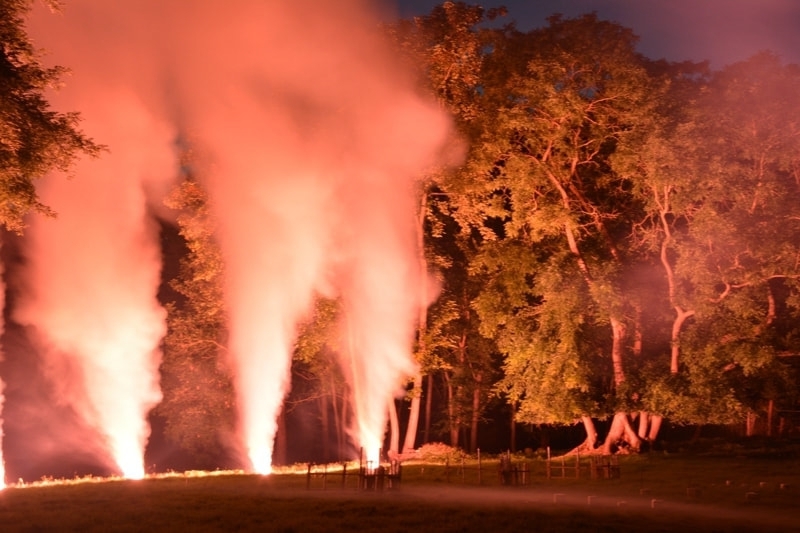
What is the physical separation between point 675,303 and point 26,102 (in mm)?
22163

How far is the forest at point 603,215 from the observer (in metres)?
27.6

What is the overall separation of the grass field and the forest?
4.57m

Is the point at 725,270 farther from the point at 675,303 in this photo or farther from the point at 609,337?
the point at 609,337

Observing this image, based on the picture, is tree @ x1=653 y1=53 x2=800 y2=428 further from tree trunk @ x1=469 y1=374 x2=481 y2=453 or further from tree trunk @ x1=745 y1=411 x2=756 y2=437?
tree trunk @ x1=469 y1=374 x2=481 y2=453

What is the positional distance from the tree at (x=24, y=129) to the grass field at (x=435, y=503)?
772cm

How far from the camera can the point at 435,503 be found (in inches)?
688

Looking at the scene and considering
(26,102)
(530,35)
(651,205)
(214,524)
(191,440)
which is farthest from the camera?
(191,440)

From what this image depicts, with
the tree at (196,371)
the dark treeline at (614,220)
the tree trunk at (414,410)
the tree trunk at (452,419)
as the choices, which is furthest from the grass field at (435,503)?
the tree trunk at (452,419)

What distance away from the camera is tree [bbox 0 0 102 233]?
20.4 meters

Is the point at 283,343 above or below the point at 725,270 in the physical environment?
below

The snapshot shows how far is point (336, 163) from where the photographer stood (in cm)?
3362

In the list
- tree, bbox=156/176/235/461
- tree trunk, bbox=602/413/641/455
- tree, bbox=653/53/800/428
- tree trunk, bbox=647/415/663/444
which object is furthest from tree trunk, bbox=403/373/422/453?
tree, bbox=653/53/800/428

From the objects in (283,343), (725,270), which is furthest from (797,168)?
(283,343)

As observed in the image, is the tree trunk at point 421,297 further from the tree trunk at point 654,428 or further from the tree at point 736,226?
the tree at point 736,226
